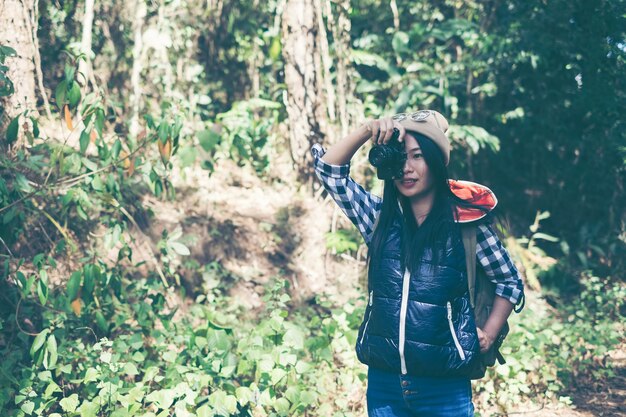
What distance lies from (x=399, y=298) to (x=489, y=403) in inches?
100

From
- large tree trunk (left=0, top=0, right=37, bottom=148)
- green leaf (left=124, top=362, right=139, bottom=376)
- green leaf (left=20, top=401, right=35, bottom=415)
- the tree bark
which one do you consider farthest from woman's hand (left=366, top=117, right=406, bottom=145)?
the tree bark

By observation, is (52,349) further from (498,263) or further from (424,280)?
(498,263)

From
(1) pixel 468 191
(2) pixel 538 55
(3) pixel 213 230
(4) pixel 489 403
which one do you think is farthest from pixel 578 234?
(1) pixel 468 191

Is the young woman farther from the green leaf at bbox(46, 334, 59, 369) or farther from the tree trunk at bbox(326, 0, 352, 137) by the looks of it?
the tree trunk at bbox(326, 0, 352, 137)

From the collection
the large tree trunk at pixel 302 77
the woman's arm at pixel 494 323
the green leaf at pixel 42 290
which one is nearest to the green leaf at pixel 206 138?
the green leaf at pixel 42 290

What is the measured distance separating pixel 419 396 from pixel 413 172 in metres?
0.82

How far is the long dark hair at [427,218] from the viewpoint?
7.56ft

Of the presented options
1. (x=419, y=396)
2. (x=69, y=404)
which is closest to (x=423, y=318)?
(x=419, y=396)

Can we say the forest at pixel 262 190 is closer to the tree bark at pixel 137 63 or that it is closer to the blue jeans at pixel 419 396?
the tree bark at pixel 137 63

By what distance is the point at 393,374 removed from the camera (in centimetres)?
229

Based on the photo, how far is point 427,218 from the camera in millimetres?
2371

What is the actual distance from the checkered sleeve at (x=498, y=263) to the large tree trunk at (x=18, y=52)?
3873 millimetres

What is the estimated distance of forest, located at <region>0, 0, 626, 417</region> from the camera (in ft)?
12.5

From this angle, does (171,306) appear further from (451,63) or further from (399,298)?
(451,63)
